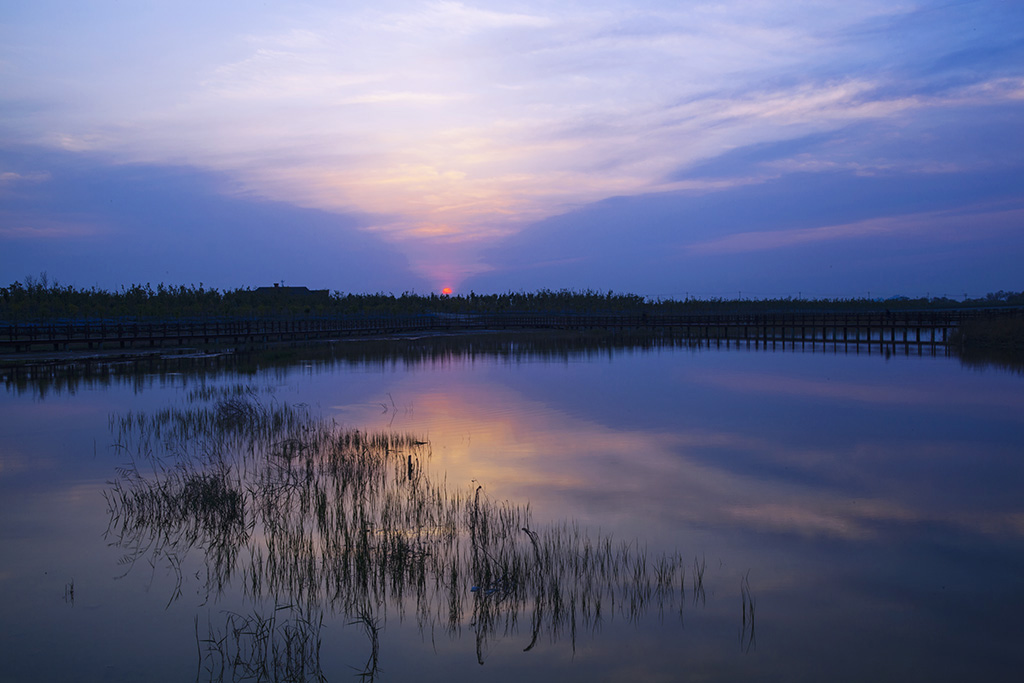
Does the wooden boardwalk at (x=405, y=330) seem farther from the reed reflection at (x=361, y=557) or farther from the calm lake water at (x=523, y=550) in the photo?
the reed reflection at (x=361, y=557)

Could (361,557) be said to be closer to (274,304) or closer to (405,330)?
(405,330)

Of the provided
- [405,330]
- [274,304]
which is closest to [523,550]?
[405,330]

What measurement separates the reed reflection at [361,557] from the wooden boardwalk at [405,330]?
33.0 metres

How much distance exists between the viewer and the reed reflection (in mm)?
6648

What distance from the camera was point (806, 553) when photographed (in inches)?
338

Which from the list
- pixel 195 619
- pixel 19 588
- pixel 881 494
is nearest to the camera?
pixel 195 619

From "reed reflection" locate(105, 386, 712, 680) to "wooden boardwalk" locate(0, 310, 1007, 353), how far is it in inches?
1298

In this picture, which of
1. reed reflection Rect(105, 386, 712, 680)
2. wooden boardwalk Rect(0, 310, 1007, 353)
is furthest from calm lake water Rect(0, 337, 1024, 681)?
wooden boardwalk Rect(0, 310, 1007, 353)

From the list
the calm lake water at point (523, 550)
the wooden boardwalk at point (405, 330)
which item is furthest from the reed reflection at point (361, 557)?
the wooden boardwalk at point (405, 330)

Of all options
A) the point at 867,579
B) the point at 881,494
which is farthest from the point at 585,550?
the point at 881,494

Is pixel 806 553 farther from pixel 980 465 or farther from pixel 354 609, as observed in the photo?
pixel 980 465

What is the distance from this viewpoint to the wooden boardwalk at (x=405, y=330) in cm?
4272

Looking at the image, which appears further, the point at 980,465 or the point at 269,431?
the point at 269,431

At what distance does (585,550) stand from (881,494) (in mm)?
5597
